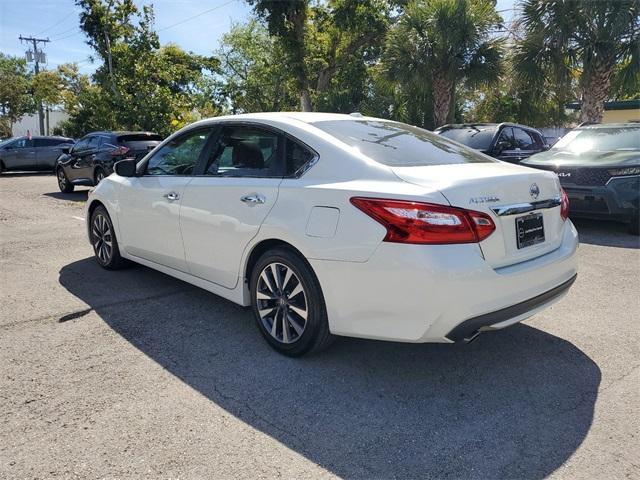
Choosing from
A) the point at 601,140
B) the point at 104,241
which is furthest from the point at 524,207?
the point at 601,140

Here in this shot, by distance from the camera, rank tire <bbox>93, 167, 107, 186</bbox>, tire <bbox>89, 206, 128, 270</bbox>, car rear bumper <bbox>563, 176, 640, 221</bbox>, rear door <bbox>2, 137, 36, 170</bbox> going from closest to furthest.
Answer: tire <bbox>89, 206, 128, 270</bbox>
car rear bumper <bbox>563, 176, 640, 221</bbox>
tire <bbox>93, 167, 107, 186</bbox>
rear door <bbox>2, 137, 36, 170</bbox>

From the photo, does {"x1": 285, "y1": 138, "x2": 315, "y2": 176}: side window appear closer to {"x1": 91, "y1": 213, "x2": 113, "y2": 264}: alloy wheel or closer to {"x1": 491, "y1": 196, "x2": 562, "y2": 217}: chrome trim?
{"x1": 491, "y1": 196, "x2": 562, "y2": 217}: chrome trim

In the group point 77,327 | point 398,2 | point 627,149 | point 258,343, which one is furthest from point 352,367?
point 398,2

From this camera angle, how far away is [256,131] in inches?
151

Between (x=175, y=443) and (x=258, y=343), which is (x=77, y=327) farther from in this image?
(x=175, y=443)

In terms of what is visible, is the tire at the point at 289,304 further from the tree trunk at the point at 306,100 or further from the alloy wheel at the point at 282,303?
the tree trunk at the point at 306,100

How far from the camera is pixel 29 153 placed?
1970 centimetres

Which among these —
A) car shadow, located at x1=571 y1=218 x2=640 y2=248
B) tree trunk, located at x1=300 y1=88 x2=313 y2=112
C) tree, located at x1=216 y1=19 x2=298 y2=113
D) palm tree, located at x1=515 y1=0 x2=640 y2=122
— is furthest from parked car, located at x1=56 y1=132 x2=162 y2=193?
tree, located at x1=216 y1=19 x2=298 y2=113

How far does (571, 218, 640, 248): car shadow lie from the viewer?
696 centimetres

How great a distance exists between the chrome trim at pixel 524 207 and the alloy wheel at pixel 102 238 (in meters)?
3.95

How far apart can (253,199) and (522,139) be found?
8.78 metres

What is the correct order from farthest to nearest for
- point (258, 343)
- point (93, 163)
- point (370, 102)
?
point (370, 102) → point (93, 163) → point (258, 343)

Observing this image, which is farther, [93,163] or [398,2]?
[398,2]

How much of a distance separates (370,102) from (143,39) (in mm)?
11054
